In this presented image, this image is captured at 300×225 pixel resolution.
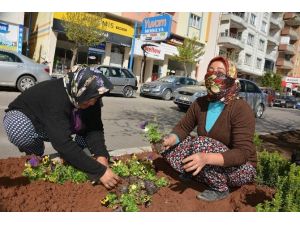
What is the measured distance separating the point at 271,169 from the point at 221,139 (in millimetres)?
1011

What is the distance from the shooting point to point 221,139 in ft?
11.5

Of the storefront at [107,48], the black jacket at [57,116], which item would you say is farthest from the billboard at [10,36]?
the black jacket at [57,116]

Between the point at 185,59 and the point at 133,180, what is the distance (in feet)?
104

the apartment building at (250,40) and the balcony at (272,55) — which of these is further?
the balcony at (272,55)

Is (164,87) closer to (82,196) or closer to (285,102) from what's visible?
(82,196)

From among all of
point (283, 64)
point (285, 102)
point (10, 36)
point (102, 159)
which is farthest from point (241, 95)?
point (283, 64)

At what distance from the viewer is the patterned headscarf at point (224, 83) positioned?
3.42 m

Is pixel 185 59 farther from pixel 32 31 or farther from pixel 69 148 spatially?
pixel 69 148

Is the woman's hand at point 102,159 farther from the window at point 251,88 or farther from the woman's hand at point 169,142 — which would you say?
the window at point 251,88

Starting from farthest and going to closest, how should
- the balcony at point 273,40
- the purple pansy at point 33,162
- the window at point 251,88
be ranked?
the balcony at point 273,40 → the window at point 251,88 → the purple pansy at point 33,162

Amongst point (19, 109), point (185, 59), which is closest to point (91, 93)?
point (19, 109)

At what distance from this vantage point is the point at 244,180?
3502mm

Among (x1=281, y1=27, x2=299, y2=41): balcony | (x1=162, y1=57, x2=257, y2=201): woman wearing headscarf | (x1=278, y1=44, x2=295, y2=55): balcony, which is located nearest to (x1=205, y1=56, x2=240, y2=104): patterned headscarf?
(x1=162, y1=57, x2=257, y2=201): woman wearing headscarf

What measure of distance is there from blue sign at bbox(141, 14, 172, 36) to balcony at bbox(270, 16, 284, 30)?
32.9 m
